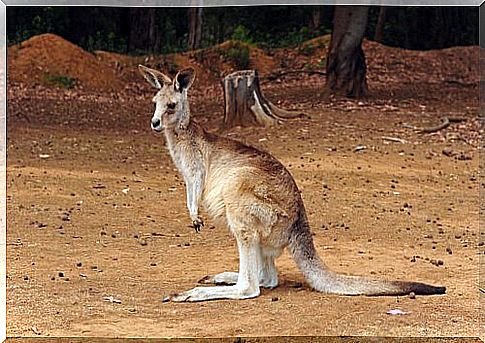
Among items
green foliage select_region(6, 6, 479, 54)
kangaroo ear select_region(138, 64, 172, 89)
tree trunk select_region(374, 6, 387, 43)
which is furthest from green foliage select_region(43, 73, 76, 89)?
kangaroo ear select_region(138, 64, 172, 89)

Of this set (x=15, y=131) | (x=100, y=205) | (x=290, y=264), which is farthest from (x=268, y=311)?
(x=15, y=131)

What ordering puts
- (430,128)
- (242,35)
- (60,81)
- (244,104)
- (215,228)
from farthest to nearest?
(242,35)
(60,81)
(430,128)
(244,104)
(215,228)

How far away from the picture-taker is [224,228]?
7.45m

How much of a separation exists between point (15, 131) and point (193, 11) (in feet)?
14.9

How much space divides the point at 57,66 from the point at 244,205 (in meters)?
9.74

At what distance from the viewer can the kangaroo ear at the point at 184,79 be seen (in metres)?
5.58

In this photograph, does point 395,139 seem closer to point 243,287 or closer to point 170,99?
point 170,99

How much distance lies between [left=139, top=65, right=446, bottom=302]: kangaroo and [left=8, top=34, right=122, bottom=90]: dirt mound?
352 inches

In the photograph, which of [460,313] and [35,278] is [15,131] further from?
[460,313]

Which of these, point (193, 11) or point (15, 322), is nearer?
point (15, 322)

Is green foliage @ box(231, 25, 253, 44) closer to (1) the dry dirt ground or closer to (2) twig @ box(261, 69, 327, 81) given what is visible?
(2) twig @ box(261, 69, 327, 81)

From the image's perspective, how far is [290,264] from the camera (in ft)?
21.8

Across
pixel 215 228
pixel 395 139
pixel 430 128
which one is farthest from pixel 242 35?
pixel 215 228

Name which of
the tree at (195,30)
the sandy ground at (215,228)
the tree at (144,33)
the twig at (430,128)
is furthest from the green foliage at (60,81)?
the twig at (430,128)
